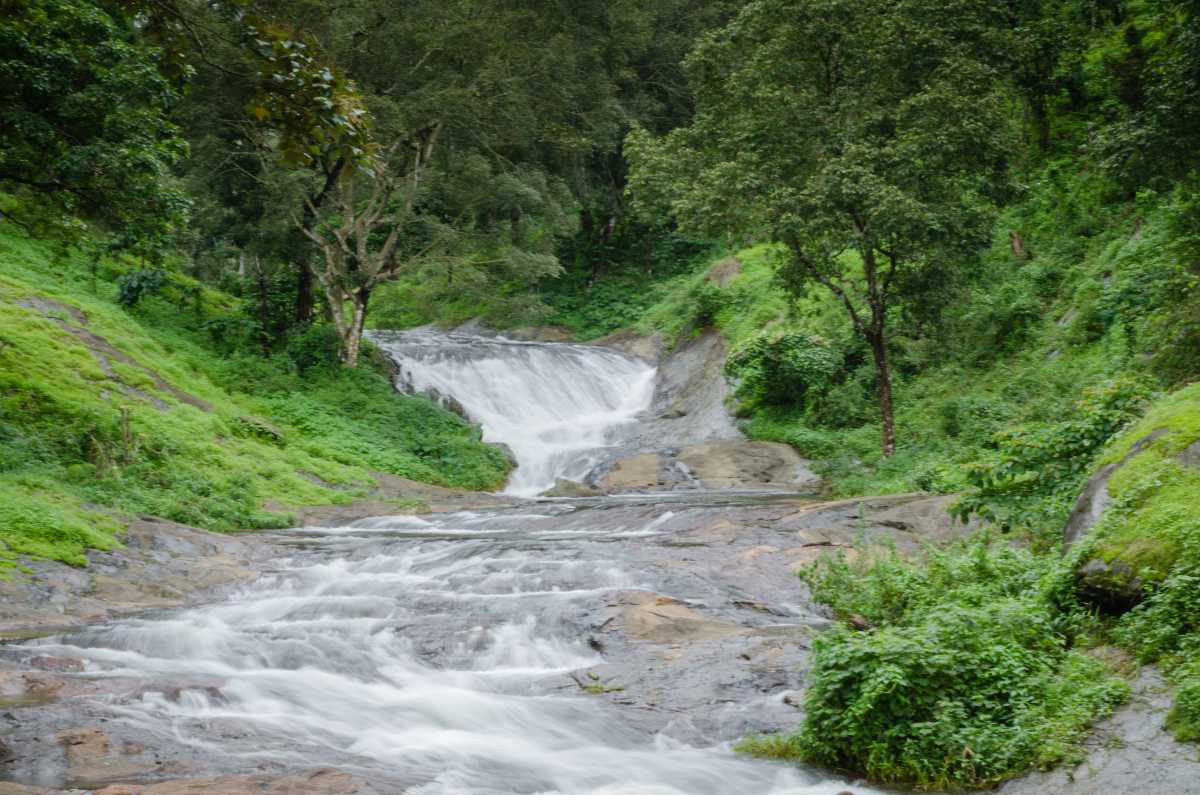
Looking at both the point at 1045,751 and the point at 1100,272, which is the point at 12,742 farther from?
the point at 1100,272

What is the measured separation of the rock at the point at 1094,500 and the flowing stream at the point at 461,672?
2.57 metres

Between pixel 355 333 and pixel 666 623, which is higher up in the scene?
pixel 355 333

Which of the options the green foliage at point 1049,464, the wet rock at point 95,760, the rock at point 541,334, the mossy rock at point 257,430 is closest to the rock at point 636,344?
the rock at point 541,334

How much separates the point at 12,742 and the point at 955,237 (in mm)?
16078

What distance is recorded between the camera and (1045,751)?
5156 millimetres

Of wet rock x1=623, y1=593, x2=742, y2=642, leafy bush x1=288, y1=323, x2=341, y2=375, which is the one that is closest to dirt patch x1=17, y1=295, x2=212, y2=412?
leafy bush x1=288, y1=323, x2=341, y2=375

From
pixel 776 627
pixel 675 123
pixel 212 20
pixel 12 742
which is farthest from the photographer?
pixel 675 123

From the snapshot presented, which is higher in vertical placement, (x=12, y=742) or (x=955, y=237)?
(x=955, y=237)

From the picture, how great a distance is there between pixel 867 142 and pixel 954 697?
13627 mm

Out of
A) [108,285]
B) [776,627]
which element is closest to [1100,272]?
[776,627]

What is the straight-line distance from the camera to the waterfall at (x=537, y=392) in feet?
80.8

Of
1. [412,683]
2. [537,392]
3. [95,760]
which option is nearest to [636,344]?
[537,392]

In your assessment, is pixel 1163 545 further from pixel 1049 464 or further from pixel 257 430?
pixel 257 430

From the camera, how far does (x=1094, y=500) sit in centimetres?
768
